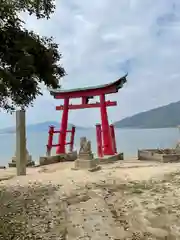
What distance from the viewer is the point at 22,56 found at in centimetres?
581

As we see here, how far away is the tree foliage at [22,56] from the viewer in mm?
5634

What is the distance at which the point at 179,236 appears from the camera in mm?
5875

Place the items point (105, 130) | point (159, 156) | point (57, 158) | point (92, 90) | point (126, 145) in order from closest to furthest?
point (159, 156)
point (57, 158)
point (105, 130)
point (92, 90)
point (126, 145)

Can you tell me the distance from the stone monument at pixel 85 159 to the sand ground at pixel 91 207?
68.9 inches

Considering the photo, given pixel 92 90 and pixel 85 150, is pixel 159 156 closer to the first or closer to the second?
pixel 85 150

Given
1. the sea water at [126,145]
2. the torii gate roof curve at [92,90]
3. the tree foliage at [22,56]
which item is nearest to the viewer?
the tree foliage at [22,56]

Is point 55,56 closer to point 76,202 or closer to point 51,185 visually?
point 76,202

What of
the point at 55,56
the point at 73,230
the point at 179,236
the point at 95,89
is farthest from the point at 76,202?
the point at 95,89

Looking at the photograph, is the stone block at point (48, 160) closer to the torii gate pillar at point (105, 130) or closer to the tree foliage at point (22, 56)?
the torii gate pillar at point (105, 130)

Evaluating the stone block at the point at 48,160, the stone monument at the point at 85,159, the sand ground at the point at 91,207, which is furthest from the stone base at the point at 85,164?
the stone block at the point at 48,160

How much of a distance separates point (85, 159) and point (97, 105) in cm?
602

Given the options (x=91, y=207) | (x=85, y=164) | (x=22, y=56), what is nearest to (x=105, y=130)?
(x=85, y=164)

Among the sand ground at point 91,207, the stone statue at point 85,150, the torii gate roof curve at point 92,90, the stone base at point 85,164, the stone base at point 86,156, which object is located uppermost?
the torii gate roof curve at point 92,90

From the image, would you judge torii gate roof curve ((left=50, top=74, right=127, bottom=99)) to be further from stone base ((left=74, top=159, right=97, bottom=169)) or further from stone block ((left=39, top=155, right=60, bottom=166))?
stone base ((left=74, top=159, right=97, bottom=169))
